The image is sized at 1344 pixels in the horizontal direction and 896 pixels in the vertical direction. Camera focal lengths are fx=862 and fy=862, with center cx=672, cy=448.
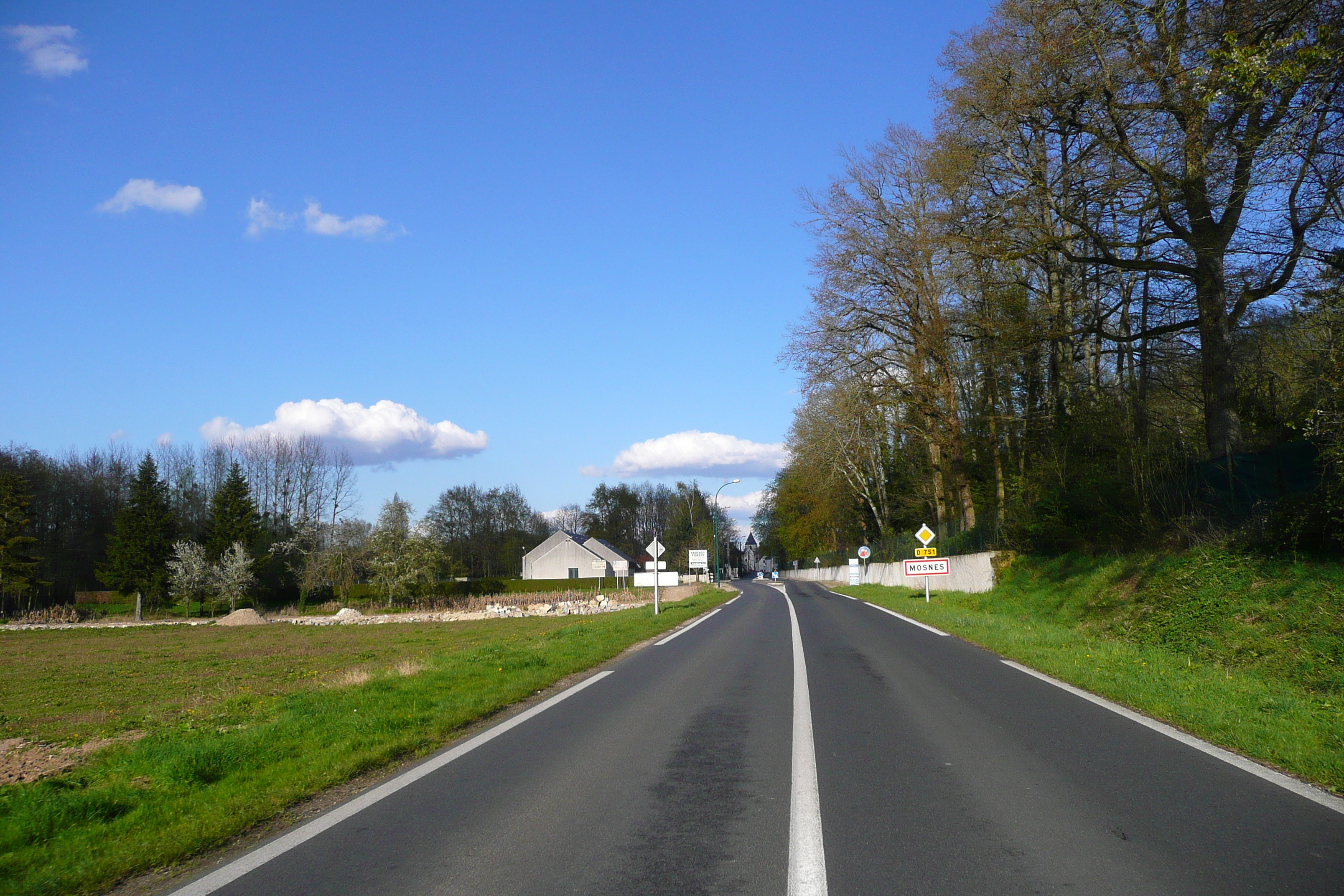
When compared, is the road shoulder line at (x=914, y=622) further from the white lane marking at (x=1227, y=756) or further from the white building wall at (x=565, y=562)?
the white building wall at (x=565, y=562)

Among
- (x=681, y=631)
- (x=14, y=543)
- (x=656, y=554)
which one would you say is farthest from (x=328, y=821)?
(x=14, y=543)

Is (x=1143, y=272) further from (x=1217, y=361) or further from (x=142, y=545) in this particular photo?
(x=142, y=545)

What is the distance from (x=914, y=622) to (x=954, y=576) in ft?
47.8

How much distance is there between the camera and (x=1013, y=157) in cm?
1922

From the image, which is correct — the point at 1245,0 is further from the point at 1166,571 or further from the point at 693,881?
the point at 693,881

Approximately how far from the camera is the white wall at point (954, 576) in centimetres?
2967

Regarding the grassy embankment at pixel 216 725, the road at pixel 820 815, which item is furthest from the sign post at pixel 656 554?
the road at pixel 820 815

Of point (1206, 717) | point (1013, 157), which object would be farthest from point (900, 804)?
point (1013, 157)

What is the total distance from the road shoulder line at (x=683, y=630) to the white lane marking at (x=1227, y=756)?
933 cm

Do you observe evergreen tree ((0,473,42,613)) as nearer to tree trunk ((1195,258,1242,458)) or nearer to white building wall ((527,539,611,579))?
white building wall ((527,539,611,579))

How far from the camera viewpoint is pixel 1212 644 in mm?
11867

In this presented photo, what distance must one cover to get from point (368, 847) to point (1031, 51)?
59.1 ft

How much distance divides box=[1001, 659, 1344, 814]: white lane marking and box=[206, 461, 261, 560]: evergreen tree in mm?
60433

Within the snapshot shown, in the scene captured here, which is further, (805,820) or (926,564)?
(926,564)
